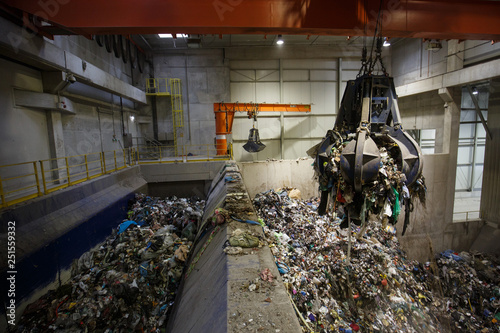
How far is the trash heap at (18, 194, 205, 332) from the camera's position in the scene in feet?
13.2

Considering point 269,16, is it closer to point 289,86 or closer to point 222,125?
point 222,125

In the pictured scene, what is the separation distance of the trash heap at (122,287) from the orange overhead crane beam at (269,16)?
15.4ft

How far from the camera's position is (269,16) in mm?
4270

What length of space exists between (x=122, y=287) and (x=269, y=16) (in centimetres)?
583

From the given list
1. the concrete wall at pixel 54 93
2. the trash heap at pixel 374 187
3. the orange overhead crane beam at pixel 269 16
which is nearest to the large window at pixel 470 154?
the orange overhead crane beam at pixel 269 16

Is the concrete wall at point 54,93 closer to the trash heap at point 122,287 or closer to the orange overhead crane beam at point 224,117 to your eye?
the trash heap at point 122,287

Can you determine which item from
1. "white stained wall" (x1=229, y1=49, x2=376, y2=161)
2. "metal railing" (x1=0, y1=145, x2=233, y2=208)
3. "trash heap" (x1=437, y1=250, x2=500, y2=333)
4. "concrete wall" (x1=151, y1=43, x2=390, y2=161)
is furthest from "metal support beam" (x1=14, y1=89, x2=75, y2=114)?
"trash heap" (x1=437, y1=250, x2=500, y2=333)

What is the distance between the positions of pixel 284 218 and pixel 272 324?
208 inches

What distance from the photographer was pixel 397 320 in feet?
17.1

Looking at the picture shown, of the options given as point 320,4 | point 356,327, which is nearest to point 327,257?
→ point 356,327

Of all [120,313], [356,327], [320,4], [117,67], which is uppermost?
[117,67]

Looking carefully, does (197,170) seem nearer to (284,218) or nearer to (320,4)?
(284,218)

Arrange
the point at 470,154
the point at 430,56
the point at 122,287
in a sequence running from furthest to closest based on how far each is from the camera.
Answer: the point at 470,154
the point at 430,56
the point at 122,287

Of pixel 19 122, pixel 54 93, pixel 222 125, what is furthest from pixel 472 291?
pixel 54 93
